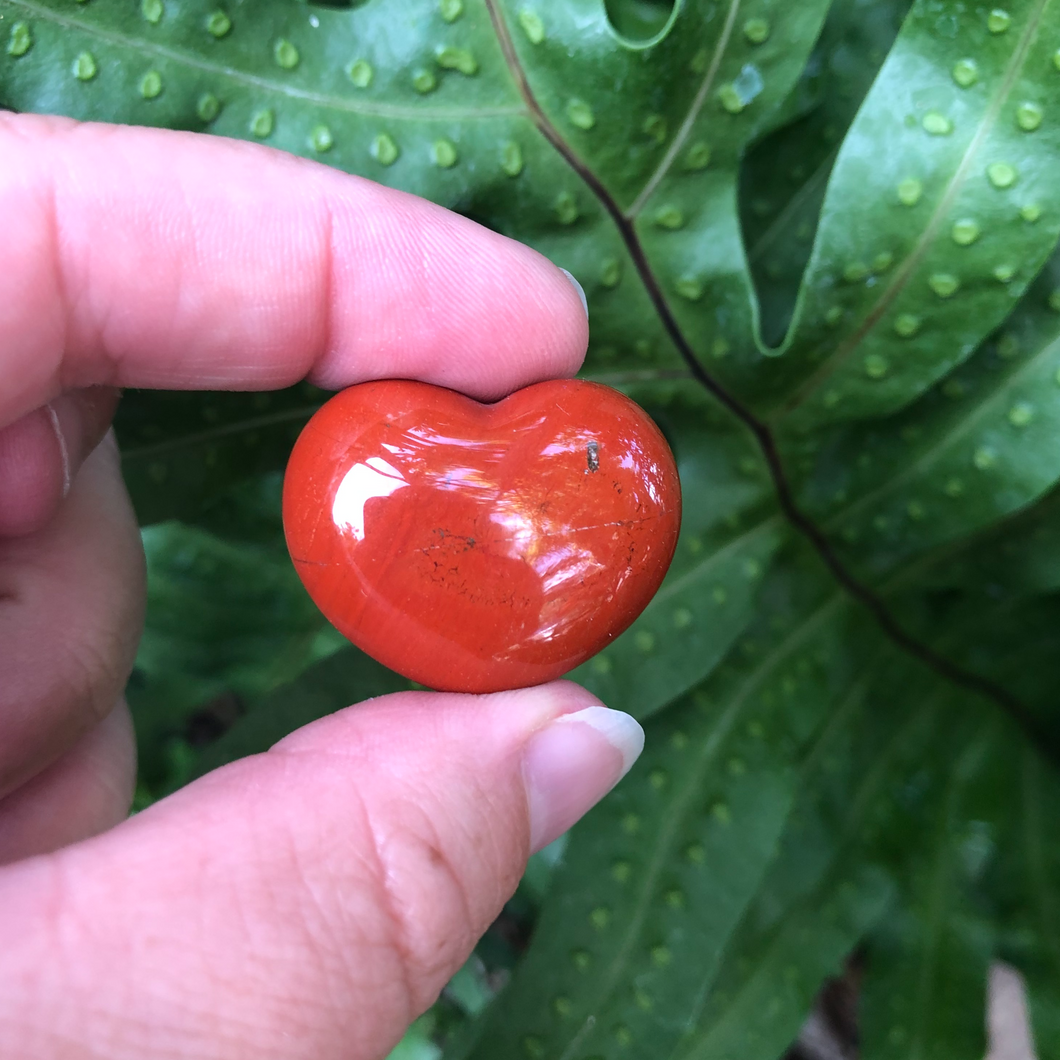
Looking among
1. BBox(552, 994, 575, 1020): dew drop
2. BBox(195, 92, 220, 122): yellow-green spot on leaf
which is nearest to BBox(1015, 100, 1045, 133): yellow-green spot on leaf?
BBox(195, 92, 220, 122): yellow-green spot on leaf

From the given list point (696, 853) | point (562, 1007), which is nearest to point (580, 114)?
point (696, 853)

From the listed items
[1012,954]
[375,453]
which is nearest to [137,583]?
[375,453]

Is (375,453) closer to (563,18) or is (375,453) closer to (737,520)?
(563,18)

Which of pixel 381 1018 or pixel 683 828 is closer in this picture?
pixel 381 1018

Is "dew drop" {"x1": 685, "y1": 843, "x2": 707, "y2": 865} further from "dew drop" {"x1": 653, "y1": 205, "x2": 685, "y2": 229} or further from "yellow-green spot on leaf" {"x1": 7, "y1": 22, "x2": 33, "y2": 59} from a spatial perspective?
"yellow-green spot on leaf" {"x1": 7, "y1": 22, "x2": 33, "y2": 59}

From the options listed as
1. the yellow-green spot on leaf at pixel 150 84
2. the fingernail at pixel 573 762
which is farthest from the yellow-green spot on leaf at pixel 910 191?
the yellow-green spot on leaf at pixel 150 84
